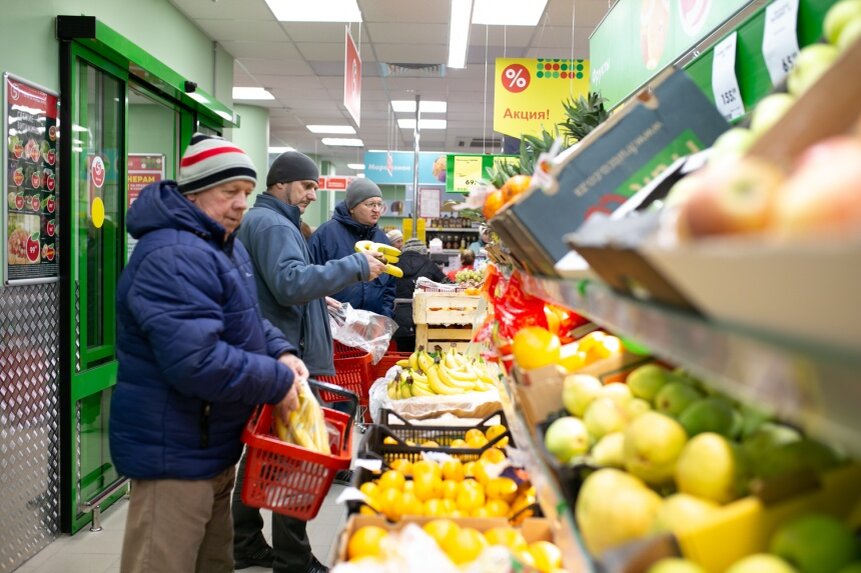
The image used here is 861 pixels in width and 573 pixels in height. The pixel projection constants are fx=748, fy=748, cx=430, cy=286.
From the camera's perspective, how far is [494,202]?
2.23m

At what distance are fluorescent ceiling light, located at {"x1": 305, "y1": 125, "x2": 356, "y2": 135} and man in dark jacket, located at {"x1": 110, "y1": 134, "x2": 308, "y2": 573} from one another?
13.4m

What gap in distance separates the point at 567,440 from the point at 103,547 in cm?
364

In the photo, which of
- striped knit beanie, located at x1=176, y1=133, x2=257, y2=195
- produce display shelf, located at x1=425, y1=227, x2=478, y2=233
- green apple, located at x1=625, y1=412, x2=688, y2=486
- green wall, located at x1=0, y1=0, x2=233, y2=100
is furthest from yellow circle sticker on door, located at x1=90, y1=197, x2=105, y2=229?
produce display shelf, located at x1=425, y1=227, x2=478, y2=233

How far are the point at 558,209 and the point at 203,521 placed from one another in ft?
6.00

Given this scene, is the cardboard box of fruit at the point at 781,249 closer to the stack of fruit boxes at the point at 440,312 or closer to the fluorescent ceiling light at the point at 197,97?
the stack of fruit boxes at the point at 440,312

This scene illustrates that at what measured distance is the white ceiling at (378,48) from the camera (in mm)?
7605

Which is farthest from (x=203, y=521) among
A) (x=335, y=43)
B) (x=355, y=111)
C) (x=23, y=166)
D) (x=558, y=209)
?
(x=335, y=43)

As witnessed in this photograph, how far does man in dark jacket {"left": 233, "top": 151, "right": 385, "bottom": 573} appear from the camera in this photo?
3.61m

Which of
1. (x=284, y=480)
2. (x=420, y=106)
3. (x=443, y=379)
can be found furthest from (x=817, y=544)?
(x=420, y=106)

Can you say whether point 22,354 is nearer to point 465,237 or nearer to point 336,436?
point 336,436

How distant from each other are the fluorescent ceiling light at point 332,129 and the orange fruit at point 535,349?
1435 cm

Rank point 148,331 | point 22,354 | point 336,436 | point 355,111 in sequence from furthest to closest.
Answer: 1. point 355,111
2. point 22,354
3. point 336,436
4. point 148,331

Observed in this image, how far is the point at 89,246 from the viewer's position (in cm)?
463

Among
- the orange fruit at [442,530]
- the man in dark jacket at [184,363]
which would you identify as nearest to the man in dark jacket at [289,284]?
the man in dark jacket at [184,363]
